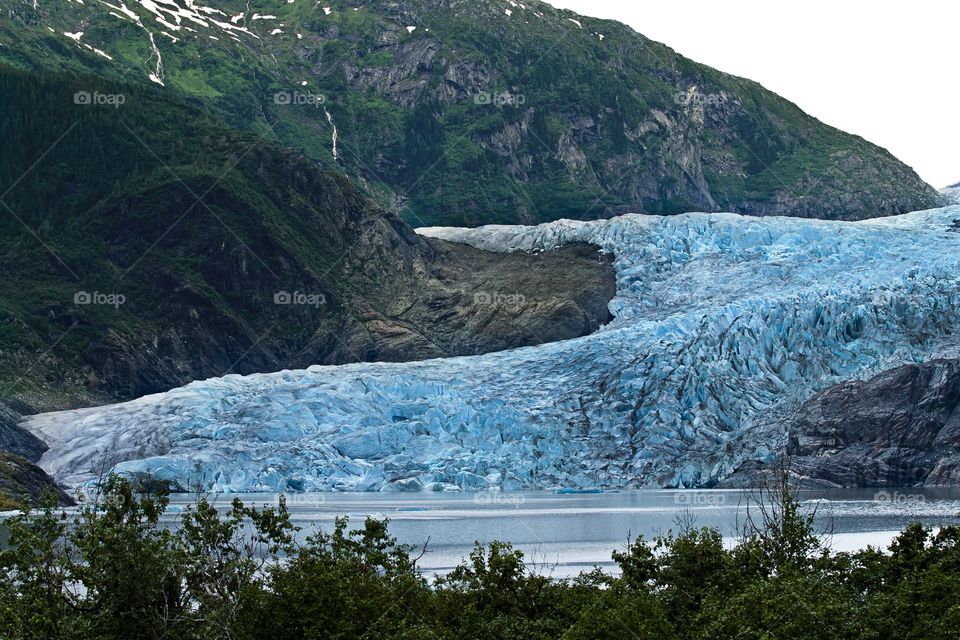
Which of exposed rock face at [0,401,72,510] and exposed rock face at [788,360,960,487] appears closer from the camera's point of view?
exposed rock face at [0,401,72,510]

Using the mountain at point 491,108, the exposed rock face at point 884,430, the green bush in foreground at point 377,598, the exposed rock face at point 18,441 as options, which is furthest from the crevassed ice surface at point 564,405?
the mountain at point 491,108

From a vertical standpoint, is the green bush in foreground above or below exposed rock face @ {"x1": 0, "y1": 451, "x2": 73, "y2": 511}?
below

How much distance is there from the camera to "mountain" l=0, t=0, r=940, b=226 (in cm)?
13150

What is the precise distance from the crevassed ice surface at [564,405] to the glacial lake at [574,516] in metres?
1.66

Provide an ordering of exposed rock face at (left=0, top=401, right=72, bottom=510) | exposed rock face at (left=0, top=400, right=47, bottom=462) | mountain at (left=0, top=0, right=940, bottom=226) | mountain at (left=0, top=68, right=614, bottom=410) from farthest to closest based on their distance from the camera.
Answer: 1. mountain at (left=0, top=0, right=940, bottom=226)
2. mountain at (left=0, top=68, right=614, bottom=410)
3. exposed rock face at (left=0, top=400, right=47, bottom=462)
4. exposed rock face at (left=0, top=401, right=72, bottom=510)

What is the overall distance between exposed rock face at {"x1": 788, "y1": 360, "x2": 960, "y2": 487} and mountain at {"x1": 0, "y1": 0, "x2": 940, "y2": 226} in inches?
2759

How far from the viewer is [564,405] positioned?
57375 millimetres

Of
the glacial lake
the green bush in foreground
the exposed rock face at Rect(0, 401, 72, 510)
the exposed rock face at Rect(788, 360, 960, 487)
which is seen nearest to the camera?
the green bush in foreground

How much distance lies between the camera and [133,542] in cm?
1711

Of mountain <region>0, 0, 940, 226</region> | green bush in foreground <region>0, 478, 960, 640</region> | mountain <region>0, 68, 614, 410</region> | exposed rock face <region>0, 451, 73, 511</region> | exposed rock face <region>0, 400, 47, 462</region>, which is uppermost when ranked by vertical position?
mountain <region>0, 0, 940, 226</region>

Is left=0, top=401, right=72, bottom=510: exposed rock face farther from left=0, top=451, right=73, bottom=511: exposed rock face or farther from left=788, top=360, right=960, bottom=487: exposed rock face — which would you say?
left=788, top=360, right=960, bottom=487: exposed rock face

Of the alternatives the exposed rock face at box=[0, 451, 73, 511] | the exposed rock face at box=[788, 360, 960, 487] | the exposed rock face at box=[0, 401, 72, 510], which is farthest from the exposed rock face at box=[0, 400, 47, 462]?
the exposed rock face at box=[788, 360, 960, 487]

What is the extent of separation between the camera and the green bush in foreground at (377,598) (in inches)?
642

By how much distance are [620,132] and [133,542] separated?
128848 millimetres
